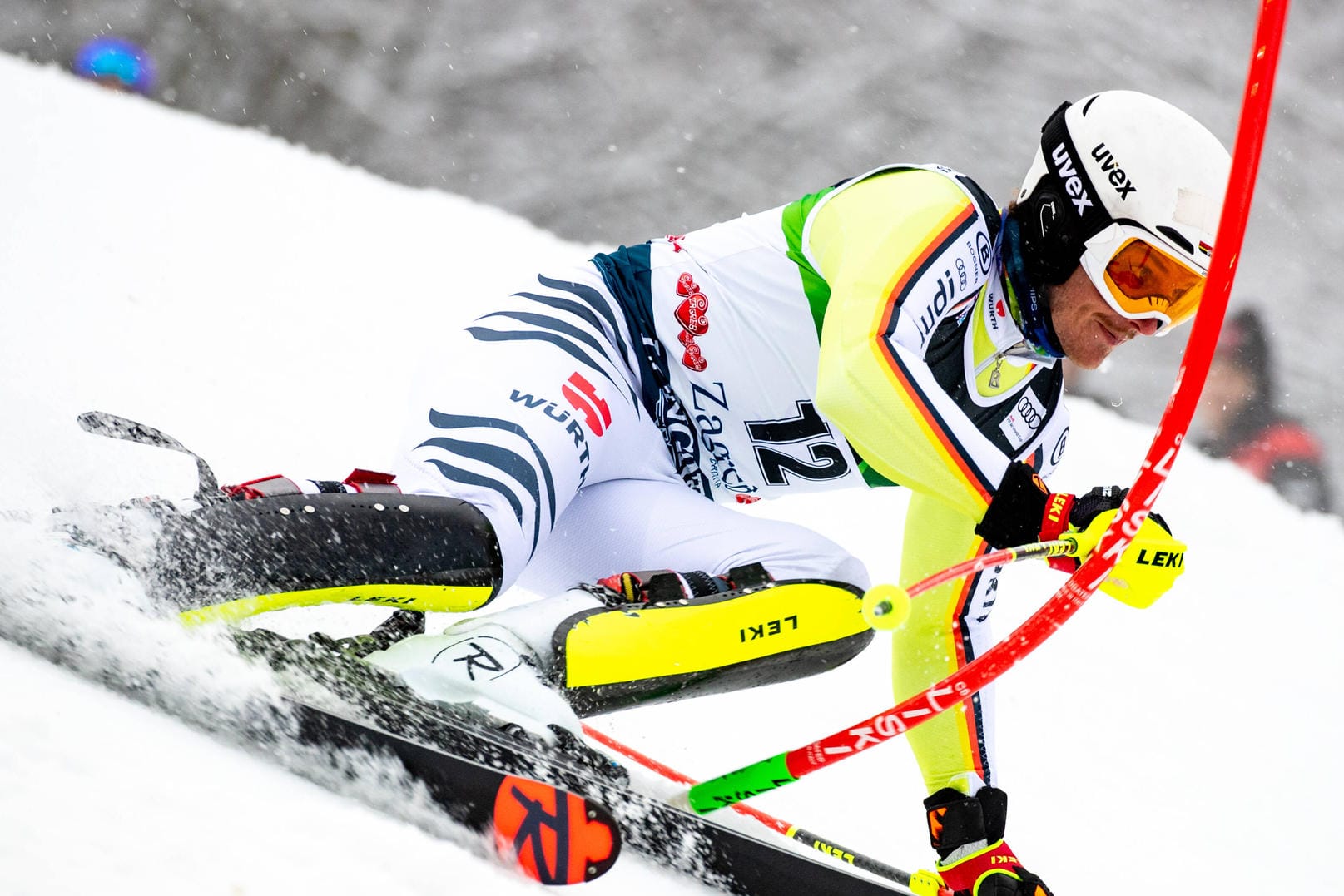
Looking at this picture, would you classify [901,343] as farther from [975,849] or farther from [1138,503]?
[975,849]

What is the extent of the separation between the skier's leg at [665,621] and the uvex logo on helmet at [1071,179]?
67cm

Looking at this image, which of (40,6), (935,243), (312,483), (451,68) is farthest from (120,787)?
(40,6)

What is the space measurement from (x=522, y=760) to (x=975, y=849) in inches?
34.4

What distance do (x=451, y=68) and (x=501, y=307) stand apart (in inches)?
194

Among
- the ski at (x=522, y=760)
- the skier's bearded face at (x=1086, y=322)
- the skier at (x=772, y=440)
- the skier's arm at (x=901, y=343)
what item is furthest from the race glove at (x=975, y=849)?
A: the skier's bearded face at (x=1086, y=322)

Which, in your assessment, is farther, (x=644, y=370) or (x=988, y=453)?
(x=644, y=370)

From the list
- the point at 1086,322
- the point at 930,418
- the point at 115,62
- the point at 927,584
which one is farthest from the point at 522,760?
the point at 115,62

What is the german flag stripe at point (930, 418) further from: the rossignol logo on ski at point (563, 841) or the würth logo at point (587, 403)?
the rossignol logo on ski at point (563, 841)

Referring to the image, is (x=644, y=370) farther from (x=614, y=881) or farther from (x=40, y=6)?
(x=40, y=6)

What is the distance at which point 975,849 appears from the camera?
204 centimetres

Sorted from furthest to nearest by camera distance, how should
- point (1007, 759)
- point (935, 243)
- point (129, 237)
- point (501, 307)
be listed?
point (129, 237) < point (1007, 759) < point (501, 307) < point (935, 243)

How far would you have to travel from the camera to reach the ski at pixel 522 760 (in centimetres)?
154

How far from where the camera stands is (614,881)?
A: 5.20ft

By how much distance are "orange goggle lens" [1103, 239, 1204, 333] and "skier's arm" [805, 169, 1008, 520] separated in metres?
0.23
